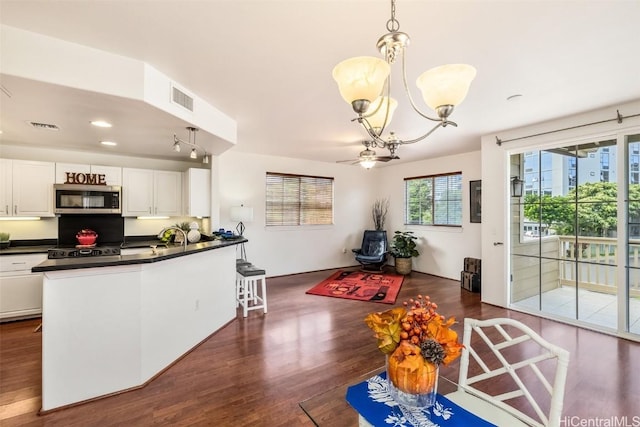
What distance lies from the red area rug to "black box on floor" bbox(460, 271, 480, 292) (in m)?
1.20

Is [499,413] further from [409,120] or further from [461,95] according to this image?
[409,120]

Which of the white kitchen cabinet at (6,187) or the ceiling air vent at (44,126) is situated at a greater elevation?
the ceiling air vent at (44,126)

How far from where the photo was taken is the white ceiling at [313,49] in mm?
1774

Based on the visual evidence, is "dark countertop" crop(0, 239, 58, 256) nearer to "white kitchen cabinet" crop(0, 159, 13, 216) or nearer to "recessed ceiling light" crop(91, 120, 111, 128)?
"white kitchen cabinet" crop(0, 159, 13, 216)

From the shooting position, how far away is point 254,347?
3131 millimetres

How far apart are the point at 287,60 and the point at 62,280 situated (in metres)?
2.47

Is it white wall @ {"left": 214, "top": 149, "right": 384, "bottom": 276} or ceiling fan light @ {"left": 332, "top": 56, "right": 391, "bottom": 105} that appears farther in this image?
white wall @ {"left": 214, "top": 149, "right": 384, "bottom": 276}

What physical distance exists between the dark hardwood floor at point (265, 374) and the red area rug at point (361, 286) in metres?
0.84

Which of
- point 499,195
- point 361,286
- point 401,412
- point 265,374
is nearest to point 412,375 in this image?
point 401,412

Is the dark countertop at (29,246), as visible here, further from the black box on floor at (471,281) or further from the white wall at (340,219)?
the black box on floor at (471,281)

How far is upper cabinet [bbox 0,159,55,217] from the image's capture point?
155 inches

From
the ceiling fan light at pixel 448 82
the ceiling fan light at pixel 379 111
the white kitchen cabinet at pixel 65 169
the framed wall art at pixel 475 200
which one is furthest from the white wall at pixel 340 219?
the ceiling fan light at pixel 448 82

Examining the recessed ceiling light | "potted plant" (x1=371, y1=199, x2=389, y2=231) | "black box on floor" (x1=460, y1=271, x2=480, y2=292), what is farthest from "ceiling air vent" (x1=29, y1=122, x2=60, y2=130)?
"black box on floor" (x1=460, y1=271, x2=480, y2=292)

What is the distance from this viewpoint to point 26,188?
159 inches
